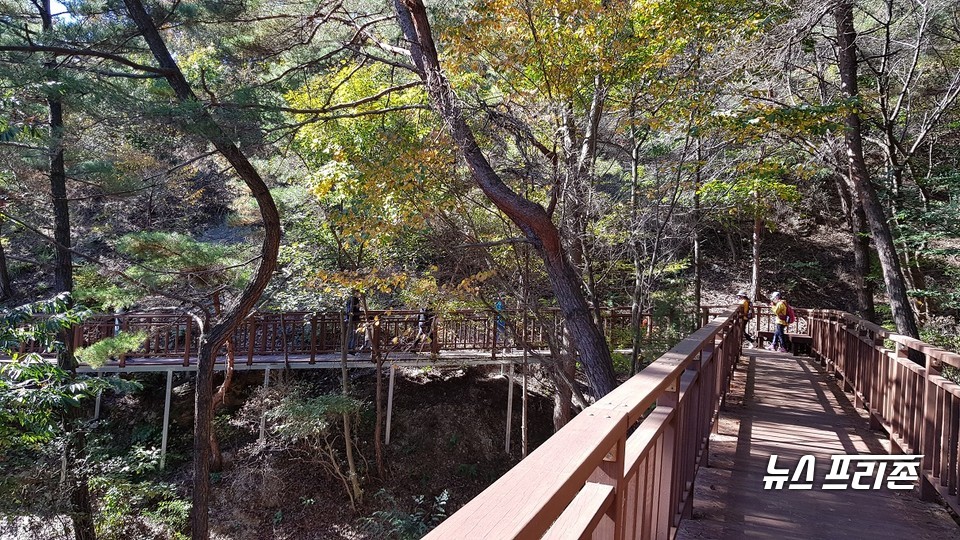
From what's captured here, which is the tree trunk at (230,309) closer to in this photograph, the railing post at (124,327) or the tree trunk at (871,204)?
the railing post at (124,327)

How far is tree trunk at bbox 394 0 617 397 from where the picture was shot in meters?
6.18

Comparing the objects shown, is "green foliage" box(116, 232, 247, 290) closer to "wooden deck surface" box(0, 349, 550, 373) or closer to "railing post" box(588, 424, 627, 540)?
"wooden deck surface" box(0, 349, 550, 373)

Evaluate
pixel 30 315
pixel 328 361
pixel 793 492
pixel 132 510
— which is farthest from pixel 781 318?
pixel 132 510

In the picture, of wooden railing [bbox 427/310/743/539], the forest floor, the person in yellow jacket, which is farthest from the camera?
the person in yellow jacket

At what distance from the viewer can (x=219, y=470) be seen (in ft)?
40.0

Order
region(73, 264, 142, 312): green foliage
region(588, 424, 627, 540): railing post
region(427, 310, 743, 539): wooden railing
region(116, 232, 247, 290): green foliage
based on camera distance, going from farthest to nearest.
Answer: region(73, 264, 142, 312): green foliage < region(116, 232, 247, 290): green foliage < region(588, 424, 627, 540): railing post < region(427, 310, 743, 539): wooden railing

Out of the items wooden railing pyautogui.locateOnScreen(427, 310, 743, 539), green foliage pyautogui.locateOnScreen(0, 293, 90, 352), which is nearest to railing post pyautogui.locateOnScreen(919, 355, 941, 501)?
wooden railing pyautogui.locateOnScreen(427, 310, 743, 539)

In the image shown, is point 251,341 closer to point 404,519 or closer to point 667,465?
point 404,519

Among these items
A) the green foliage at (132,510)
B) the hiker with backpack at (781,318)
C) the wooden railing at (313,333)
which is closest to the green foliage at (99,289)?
the wooden railing at (313,333)

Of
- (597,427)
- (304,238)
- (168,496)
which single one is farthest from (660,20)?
(168,496)

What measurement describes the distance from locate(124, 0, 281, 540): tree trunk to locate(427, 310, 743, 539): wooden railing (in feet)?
22.1

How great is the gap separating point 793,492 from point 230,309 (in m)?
7.90

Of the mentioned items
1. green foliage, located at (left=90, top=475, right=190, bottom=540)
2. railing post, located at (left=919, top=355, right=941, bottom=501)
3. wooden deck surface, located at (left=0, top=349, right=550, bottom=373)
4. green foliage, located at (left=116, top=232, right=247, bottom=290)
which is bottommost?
green foliage, located at (left=90, top=475, right=190, bottom=540)

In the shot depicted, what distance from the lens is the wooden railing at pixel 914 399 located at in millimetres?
3076
